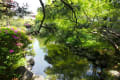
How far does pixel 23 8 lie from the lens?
4863mm

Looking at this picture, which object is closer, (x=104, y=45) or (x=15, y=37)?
(x=15, y=37)

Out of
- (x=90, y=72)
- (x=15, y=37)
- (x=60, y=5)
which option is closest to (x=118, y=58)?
(x=90, y=72)

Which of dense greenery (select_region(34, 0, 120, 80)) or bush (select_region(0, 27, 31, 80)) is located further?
bush (select_region(0, 27, 31, 80))

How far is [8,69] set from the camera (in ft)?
15.6

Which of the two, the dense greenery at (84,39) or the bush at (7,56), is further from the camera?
the bush at (7,56)

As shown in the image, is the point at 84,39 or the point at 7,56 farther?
the point at 84,39

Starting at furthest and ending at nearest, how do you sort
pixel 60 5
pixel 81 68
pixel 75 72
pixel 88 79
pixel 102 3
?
pixel 102 3, pixel 81 68, pixel 75 72, pixel 88 79, pixel 60 5

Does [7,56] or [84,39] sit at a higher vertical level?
[7,56]

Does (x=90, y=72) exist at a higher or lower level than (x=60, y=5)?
lower

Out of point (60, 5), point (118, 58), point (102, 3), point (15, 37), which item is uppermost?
point (102, 3)

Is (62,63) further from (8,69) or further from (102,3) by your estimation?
(102,3)

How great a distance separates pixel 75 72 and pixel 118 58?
18.9 feet

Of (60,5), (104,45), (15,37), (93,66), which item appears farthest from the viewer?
(104,45)

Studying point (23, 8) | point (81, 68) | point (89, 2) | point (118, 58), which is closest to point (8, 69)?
point (23, 8)
